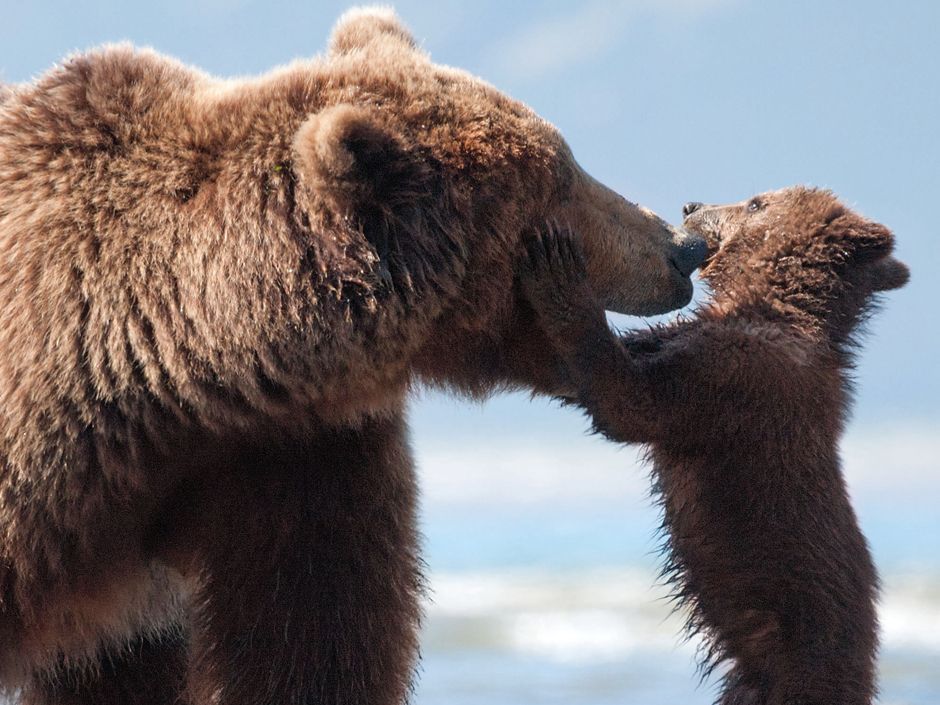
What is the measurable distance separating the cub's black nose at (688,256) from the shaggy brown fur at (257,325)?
0.01m

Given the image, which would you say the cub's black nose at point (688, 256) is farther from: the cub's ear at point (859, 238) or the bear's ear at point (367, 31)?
the bear's ear at point (367, 31)

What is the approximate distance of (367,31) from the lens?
14.5ft

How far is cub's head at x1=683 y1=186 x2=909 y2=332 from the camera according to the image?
5.11 m

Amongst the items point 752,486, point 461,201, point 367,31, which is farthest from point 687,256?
point 367,31

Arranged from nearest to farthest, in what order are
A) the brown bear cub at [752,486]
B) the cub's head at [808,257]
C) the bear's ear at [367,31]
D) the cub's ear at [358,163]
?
the cub's ear at [358,163] → the bear's ear at [367,31] → the brown bear cub at [752,486] → the cub's head at [808,257]

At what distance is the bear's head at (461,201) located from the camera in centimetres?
364

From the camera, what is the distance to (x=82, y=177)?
381 cm

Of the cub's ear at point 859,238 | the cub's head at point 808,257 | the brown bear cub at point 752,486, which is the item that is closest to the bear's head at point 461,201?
the brown bear cub at point 752,486

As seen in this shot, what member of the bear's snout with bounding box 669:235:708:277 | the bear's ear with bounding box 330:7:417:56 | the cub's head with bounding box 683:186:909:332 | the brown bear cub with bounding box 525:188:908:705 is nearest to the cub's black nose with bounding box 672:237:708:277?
the bear's snout with bounding box 669:235:708:277

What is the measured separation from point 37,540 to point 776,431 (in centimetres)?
250

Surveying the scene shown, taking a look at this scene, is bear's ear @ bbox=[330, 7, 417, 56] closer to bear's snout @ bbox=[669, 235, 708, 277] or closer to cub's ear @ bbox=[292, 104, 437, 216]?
cub's ear @ bbox=[292, 104, 437, 216]

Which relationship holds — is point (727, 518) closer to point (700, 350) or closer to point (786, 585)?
point (786, 585)

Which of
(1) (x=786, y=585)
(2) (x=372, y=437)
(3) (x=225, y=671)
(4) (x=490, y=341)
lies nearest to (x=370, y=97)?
(4) (x=490, y=341)

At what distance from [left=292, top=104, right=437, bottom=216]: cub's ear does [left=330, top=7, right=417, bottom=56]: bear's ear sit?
667 mm
